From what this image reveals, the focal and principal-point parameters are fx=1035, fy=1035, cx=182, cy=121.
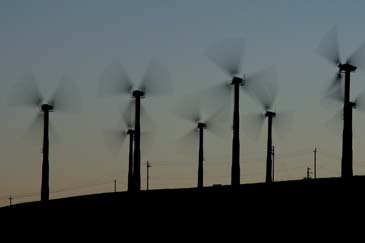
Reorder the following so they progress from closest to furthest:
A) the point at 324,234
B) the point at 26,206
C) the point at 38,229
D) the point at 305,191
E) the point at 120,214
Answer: the point at 324,234
the point at 305,191
the point at 120,214
the point at 38,229
the point at 26,206

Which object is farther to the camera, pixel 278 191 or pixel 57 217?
pixel 57 217

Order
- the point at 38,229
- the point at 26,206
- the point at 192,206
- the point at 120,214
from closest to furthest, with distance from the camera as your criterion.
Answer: the point at 192,206, the point at 120,214, the point at 38,229, the point at 26,206

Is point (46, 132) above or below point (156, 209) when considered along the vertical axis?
above

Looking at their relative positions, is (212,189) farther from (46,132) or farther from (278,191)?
(46,132)

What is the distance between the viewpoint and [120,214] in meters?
95.8

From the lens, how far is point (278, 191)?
265ft

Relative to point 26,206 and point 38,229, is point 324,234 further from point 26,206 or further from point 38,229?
point 26,206

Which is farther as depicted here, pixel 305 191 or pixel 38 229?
pixel 38 229

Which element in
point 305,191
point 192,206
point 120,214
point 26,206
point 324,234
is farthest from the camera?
point 26,206

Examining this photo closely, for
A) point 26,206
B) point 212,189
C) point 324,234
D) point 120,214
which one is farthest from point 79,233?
point 324,234

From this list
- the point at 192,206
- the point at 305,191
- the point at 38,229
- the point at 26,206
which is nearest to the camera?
the point at 305,191

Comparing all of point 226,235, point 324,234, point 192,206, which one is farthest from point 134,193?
point 324,234

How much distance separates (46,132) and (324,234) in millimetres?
53615

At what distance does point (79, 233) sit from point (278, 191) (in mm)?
23855
